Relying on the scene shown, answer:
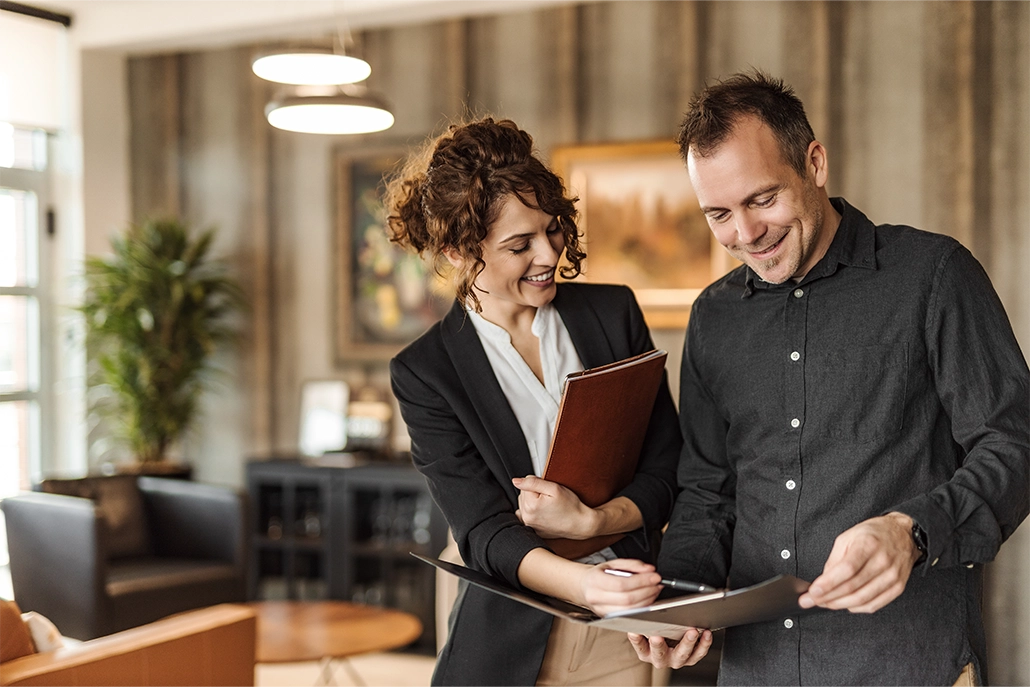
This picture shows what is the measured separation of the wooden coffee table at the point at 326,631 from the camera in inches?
149

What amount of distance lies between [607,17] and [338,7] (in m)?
1.43

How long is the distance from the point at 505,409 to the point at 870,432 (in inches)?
24.8

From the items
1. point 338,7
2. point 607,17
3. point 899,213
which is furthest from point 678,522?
point 338,7

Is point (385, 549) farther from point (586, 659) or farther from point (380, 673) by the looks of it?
point (586, 659)

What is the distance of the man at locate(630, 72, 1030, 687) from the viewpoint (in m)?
1.50

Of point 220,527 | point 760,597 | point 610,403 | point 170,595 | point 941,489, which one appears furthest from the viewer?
point 220,527

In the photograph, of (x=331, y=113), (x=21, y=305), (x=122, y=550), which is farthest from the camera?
(x=21, y=305)

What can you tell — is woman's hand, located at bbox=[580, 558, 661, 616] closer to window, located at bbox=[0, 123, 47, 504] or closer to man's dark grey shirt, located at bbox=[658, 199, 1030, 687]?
man's dark grey shirt, located at bbox=[658, 199, 1030, 687]

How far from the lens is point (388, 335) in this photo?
19.3ft

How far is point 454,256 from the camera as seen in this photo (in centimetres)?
192

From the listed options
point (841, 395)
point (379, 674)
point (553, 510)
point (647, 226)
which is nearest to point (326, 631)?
point (379, 674)

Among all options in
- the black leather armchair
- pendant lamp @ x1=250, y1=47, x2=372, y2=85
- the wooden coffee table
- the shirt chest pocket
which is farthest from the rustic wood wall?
the shirt chest pocket

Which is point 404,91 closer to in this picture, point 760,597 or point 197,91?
point 197,91

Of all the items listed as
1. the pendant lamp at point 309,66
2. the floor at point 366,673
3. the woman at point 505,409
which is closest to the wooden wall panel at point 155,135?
the pendant lamp at point 309,66
